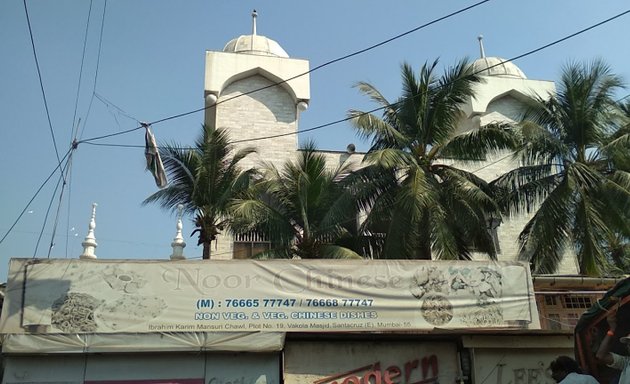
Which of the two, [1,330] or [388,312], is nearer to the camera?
[1,330]

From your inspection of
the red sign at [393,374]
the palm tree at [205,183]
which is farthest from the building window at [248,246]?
the red sign at [393,374]

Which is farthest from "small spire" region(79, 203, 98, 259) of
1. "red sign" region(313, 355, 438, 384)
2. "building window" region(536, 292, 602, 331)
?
"building window" region(536, 292, 602, 331)

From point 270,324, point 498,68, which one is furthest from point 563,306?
point 498,68

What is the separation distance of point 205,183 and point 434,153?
717 cm

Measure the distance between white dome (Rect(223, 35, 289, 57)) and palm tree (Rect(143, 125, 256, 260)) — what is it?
7.82 metres

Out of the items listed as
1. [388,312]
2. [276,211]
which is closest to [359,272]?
[388,312]

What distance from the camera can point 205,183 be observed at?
18250mm

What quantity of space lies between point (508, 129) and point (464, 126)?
8.87m

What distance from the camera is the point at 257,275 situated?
10.6 m

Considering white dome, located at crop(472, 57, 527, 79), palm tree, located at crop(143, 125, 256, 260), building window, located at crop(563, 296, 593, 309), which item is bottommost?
building window, located at crop(563, 296, 593, 309)

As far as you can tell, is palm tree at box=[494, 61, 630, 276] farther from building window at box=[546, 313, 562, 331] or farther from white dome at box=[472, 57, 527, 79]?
white dome at box=[472, 57, 527, 79]

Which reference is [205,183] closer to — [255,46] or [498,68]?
[255,46]

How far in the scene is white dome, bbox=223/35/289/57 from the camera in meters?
25.6

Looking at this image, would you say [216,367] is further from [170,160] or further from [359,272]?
[170,160]
